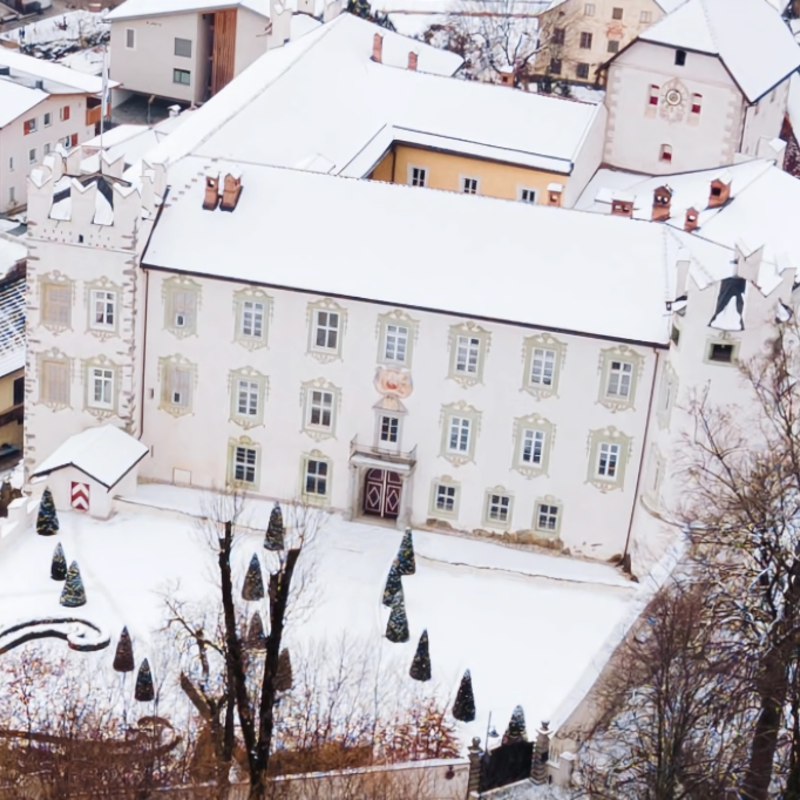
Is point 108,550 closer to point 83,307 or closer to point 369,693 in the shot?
point 83,307

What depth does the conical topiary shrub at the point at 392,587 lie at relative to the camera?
59031mm

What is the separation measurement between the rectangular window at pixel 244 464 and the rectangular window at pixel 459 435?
7.21 meters

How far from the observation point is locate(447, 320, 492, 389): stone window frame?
2468 inches

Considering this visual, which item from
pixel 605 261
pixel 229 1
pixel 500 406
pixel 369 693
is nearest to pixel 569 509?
pixel 500 406

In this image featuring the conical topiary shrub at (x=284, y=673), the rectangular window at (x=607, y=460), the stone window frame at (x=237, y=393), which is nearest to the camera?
the conical topiary shrub at (x=284, y=673)

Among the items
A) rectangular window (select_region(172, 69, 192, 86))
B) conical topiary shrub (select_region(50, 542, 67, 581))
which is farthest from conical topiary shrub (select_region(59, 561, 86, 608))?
rectangular window (select_region(172, 69, 192, 86))

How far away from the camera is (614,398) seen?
205ft

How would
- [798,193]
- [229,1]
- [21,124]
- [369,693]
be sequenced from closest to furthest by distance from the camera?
[369,693]
[798,193]
[21,124]
[229,1]

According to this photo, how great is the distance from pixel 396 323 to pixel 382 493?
6.47 meters

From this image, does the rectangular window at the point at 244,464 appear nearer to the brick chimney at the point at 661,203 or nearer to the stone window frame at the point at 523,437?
the stone window frame at the point at 523,437

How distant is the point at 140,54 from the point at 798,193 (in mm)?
53016

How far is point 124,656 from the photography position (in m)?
54.9

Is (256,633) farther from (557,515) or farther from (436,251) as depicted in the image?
(436,251)

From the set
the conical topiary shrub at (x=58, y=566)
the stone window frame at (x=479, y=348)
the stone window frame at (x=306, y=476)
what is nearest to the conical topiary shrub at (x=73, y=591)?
the conical topiary shrub at (x=58, y=566)
